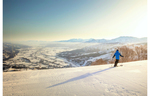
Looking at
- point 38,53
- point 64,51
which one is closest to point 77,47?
point 64,51

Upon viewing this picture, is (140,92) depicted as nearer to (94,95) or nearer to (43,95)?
(94,95)

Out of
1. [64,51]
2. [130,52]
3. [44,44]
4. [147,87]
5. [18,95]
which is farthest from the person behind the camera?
[64,51]

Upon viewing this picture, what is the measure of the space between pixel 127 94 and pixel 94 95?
2.42ft

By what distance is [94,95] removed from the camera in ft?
4.58

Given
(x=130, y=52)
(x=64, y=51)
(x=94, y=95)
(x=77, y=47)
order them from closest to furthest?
(x=94, y=95), (x=130, y=52), (x=64, y=51), (x=77, y=47)

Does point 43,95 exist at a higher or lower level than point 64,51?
higher

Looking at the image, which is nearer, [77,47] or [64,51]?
[64,51]

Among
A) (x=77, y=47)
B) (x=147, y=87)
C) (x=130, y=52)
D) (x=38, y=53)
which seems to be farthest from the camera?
(x=77, y=47)

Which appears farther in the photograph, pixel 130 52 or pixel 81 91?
pixel 130 52

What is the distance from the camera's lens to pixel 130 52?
14.8 meters

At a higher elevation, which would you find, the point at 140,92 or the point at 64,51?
the point at 140,92

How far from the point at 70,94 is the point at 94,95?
53 cm

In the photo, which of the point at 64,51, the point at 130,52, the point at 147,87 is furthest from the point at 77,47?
the point at 147,87

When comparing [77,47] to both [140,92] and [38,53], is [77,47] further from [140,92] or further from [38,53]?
[140,92]
